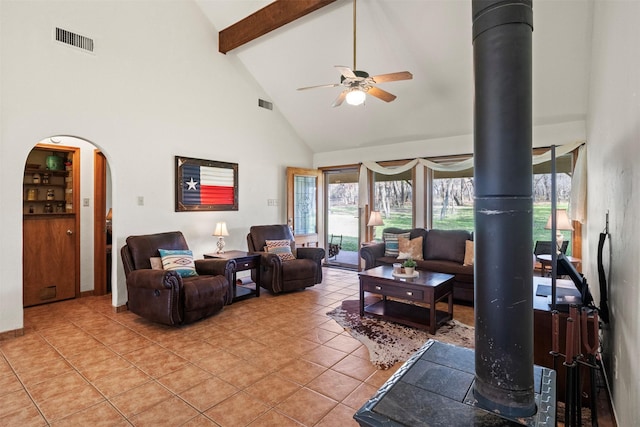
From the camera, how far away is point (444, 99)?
513 cm

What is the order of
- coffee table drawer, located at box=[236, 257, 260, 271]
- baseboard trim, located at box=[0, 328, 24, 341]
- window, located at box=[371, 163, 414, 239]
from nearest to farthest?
baseboard trim, located at box=[0, 328, 24, 341], coffee table drawer, located at box=[236, 257, 260, 271], window, located at box=[371, 163, 414, 239]

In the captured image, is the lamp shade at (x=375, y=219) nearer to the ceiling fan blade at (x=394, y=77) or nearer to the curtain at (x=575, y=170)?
the curtain at (x=575, y=170)

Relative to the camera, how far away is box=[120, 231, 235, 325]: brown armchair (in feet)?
11.6

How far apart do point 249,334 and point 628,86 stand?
348cm

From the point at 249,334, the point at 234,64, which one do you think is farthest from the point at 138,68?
the point at 249,334

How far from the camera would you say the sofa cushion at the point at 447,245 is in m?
5.10

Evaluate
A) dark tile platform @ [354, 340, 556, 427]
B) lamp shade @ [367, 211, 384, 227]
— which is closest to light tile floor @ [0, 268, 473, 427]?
dark tile platform @ [354, 340, 556, 427]

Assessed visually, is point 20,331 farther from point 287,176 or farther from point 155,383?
point 287,176

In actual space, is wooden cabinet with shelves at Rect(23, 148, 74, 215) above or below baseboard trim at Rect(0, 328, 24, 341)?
above

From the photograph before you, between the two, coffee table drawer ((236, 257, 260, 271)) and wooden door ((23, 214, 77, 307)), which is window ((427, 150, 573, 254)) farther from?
wooden door ((23, 214, 77, 307))

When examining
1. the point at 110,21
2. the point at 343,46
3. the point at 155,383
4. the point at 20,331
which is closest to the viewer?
the point at 155,383

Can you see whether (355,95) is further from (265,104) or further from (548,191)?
(548,191)

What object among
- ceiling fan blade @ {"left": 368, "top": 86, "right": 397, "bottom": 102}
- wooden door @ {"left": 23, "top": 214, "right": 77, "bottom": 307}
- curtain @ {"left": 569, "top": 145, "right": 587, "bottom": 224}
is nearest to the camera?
ceiling fan blade @ {"left": 368, "top": 86, "right": 397, "bottom": 102}

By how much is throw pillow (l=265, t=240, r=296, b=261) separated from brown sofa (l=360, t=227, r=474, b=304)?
1195 millimetres
